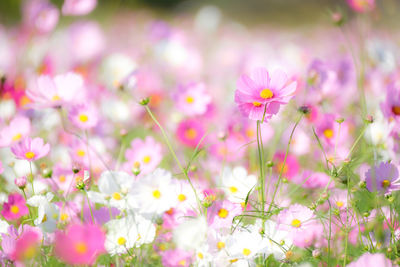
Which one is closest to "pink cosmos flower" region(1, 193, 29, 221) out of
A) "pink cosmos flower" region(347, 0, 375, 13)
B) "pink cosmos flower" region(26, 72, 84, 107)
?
"pink cosmos flower" region(26, 72, 84, 107)

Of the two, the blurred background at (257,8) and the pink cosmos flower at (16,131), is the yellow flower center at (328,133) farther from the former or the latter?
the blurred background at (257,8)

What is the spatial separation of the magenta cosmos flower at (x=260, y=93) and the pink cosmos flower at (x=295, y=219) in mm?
190

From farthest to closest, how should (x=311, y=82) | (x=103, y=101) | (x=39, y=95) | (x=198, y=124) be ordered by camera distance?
(x=103, y=101)
(x=198, y=124)
(x=311, y=82)
(x=39, y=95)

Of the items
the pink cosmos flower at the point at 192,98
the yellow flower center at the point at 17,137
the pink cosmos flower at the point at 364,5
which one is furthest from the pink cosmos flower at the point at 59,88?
the pink cosmos flower at the point at 364,5

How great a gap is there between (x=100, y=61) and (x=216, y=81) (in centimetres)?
70

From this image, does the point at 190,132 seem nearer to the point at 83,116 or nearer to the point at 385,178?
the point at 83,116

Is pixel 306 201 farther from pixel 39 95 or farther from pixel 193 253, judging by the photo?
pixel 39 95

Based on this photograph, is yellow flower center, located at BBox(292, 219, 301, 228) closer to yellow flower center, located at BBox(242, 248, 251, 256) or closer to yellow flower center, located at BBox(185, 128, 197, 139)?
yellow flower center, located at BBox(242, 248, 251, 256)

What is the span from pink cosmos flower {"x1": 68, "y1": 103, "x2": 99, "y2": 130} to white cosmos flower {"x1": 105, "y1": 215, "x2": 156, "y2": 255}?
35 cm

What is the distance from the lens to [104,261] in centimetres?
92

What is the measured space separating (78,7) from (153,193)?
2.82 feet

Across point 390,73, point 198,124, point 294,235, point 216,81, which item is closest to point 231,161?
point 198,124

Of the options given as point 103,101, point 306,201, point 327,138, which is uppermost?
point 327,138

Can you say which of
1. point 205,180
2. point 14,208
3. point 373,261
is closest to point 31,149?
point 14,208
